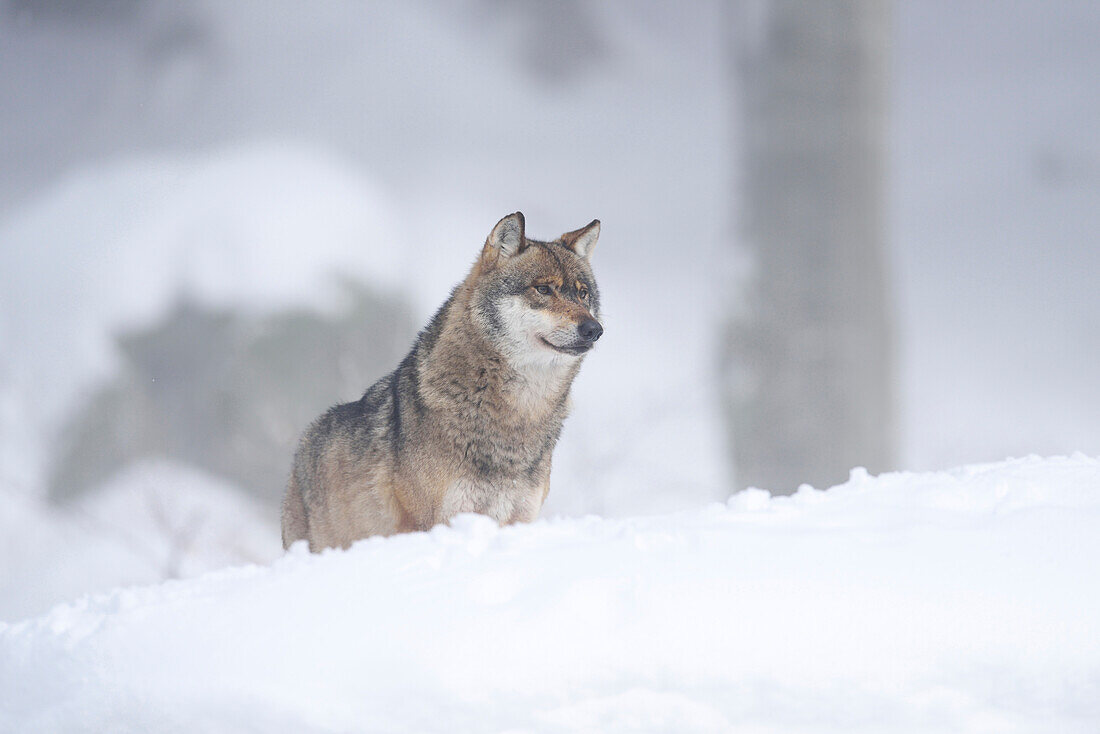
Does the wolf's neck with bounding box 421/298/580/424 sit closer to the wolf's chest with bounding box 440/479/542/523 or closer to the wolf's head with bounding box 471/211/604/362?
the wolf's head with bounding box 471/211/604/362

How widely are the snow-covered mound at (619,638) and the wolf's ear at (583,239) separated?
2.17 m

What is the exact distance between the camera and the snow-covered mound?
2514mm

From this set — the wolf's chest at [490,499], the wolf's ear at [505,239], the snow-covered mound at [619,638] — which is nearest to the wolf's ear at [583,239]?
the wolf's ear at [505,239]

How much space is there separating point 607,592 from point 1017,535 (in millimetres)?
1285

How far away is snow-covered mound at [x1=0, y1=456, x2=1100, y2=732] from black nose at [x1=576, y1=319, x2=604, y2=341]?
1.46 meters

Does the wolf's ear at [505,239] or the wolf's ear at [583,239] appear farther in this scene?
the wolf's ear at [583,239]

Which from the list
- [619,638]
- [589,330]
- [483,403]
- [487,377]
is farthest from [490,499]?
[619,638]

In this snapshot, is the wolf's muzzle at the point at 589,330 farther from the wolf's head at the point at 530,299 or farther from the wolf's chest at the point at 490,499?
the wolf's chest at the point at 490,499

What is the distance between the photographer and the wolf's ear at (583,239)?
16.3ft

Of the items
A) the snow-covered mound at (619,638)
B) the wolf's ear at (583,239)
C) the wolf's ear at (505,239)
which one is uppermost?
the wolf's ear at (583,239)

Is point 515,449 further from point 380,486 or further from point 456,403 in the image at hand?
point 380,486

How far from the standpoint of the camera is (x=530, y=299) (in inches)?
179

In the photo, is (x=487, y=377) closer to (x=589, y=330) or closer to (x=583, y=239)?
(x=589, y=330)

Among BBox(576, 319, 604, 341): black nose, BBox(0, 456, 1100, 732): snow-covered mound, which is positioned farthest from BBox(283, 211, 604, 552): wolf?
BBox(0, 456, 1100, 732): snow-covered mound
